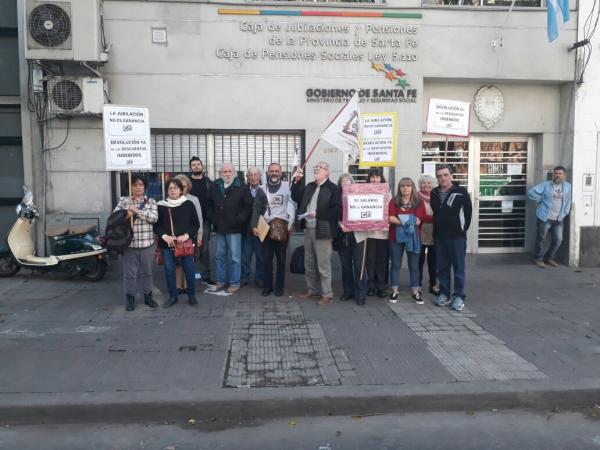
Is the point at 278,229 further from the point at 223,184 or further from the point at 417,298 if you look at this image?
the point at 417,298

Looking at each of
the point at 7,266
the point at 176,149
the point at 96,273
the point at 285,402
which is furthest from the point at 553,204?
the point at 7,266

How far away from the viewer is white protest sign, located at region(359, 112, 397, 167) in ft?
26.5

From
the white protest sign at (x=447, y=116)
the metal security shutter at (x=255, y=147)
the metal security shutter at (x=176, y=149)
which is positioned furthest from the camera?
the metal security shutter at (x=255, y=147)

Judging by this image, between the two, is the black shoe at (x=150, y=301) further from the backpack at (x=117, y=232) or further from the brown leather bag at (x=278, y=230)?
the brown leather bag at (x=278, y=230)

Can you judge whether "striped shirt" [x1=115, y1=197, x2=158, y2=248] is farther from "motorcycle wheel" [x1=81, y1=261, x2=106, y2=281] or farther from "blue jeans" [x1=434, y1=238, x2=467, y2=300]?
"blue jeans" [x1=434, y1=238, x2=467, y2=300]

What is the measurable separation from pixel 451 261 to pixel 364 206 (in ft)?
4.63

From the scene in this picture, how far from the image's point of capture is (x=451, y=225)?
24.7ft

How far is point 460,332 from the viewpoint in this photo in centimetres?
671

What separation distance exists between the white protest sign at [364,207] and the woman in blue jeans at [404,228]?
0.29 metres

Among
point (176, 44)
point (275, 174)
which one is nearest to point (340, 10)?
point (176, 44)

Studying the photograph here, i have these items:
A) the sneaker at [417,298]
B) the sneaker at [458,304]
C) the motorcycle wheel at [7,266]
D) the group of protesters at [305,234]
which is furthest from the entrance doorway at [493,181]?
the motorcycle wheel at [7,266]

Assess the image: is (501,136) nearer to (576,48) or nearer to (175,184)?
(576,48)

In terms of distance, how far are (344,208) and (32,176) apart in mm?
5557

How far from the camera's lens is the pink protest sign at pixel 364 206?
766cm
